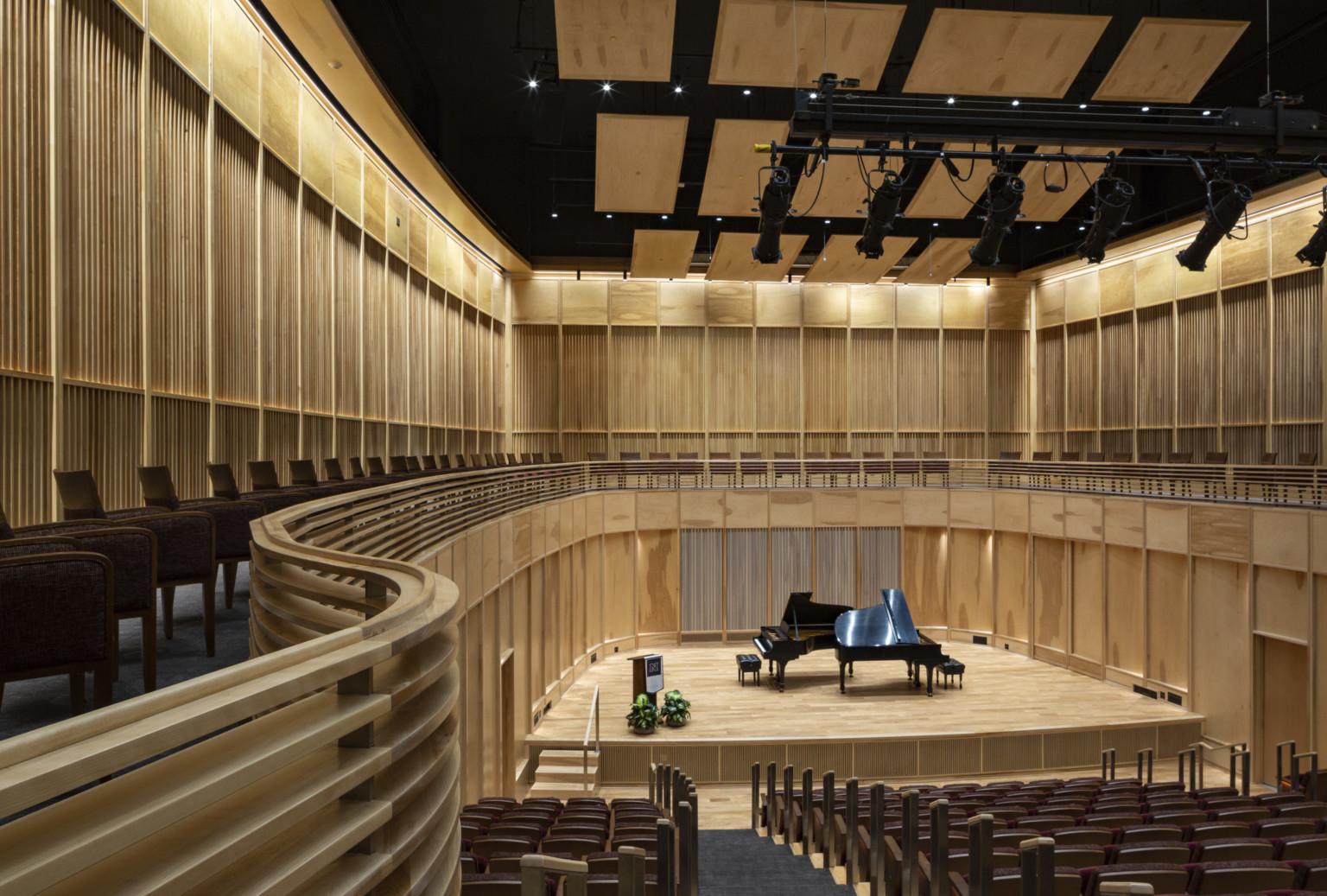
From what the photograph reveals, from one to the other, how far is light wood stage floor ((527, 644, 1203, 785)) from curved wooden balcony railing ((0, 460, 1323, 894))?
8.90 metres

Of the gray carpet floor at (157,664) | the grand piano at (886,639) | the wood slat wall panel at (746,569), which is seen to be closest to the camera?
the gray carpet floor at (157,664)

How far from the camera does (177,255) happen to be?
7.20 meters

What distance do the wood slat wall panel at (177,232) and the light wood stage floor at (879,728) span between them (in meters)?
6.42

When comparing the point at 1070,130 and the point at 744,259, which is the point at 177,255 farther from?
the point at 744,259

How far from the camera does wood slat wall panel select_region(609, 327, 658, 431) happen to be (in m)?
18.9

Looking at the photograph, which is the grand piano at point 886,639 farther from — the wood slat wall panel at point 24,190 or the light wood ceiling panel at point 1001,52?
the wood slat wall panel at point 24,190

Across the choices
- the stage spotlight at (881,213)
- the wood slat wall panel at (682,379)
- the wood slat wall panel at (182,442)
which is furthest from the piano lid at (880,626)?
the wood slat wall panel at (182,442)

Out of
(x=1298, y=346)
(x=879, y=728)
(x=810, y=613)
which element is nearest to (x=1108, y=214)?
(x=1298, y=346)

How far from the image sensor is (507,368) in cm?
1823

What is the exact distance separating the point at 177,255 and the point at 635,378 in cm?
1223

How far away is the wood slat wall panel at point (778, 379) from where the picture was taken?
62.9ft

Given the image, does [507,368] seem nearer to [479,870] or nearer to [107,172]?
[107,172]

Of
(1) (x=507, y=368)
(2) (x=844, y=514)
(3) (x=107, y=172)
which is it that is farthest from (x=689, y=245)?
(3) (x=107, y=172)

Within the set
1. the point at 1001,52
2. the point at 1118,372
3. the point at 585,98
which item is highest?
the point at 585,98
